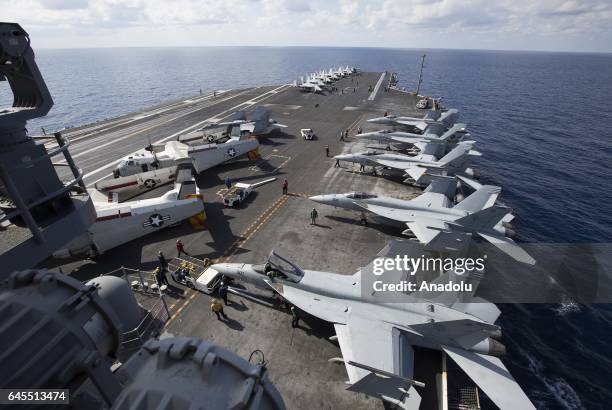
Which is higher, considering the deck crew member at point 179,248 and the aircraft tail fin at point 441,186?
the aircraft tail fin at point 441,186

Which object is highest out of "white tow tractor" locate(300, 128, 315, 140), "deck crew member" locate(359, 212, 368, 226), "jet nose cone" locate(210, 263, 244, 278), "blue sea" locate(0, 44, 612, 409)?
"jet nose cone" locate(210, 263, 244, 278)

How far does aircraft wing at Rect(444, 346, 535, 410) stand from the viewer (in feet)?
42.9

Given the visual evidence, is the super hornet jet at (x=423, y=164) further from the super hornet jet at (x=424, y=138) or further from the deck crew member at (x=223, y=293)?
the deck crew member at (x=223, y=293)

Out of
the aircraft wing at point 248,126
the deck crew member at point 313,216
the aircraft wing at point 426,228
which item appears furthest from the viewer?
the aircraft wing at point 248,126

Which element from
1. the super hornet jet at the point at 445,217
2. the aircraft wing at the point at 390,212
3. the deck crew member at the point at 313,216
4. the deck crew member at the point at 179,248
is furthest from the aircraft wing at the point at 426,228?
the deck crew member at the point at 179,248

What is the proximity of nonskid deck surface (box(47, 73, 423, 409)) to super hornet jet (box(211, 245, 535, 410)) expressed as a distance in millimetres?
1818

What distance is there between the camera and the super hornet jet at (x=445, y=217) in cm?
2308

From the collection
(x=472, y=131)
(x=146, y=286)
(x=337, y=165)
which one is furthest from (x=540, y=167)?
(x=146, y=286)

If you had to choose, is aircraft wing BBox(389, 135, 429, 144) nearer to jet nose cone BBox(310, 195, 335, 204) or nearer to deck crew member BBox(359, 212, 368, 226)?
deck crew member BBox(359, 212, 368, 226)

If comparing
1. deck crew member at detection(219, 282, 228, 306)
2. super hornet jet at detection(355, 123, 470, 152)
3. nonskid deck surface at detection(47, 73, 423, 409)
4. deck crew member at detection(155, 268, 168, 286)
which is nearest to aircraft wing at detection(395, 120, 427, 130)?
super hornet jet at detection(355, 123, 470, 152)

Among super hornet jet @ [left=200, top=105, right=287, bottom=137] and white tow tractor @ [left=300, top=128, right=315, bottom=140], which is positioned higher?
super hornet jet @ [left=200, top=105, right=287, bottom=137]

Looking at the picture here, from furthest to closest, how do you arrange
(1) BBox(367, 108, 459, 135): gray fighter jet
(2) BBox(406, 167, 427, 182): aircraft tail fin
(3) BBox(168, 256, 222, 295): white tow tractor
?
1. (1) BBox(367, 108, 459, 135): gray fighter jet
2. (2) BBox(406, 167, 427, 182): aircraft tail fin
3. (3) BBox(168, 256, 222, 295): white tow tractor

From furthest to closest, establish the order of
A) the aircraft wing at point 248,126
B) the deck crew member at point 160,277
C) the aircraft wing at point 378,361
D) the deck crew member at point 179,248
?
the aircraft wing at point 248,126, the deck crew member at point 179,248, the deck crew member at point 160,277, the aircraft wing at point 378,361

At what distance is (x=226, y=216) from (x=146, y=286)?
1134 cm
